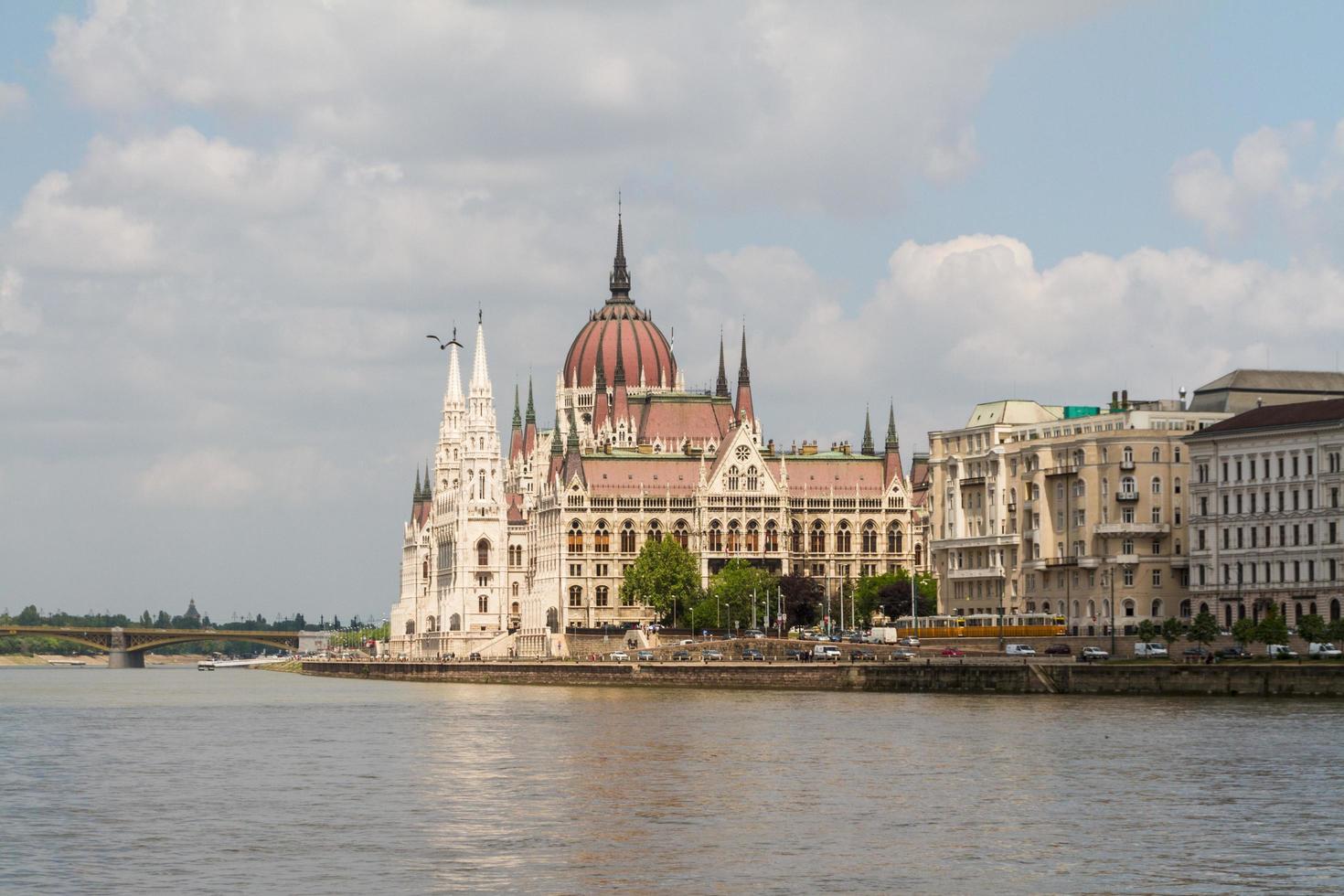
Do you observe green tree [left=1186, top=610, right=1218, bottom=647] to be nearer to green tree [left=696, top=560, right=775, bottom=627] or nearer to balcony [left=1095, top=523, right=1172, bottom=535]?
balcony [left=1095, top=523, right=1172, bottom=535]

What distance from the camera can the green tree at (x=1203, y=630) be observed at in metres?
125

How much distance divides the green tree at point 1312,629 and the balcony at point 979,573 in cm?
3877

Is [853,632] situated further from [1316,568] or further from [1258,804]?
[1258,804]

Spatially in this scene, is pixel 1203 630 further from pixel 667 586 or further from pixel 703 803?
pixel 667 586

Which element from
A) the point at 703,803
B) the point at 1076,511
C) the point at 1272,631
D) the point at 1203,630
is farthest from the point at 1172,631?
the point at 703,803

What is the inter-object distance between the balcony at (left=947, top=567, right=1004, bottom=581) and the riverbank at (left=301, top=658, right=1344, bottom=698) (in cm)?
2121

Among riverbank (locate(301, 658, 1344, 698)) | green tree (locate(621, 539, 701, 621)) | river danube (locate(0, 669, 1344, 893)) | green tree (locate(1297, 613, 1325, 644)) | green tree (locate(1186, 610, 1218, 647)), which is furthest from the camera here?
green tree (locate(621, 539, 701, 621))

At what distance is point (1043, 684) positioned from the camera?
11956 cm

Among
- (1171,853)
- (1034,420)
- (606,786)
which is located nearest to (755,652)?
(1034,420)

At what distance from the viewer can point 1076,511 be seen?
149750 millimetres

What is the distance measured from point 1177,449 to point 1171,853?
311ft

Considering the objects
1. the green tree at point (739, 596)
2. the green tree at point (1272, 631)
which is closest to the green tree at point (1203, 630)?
the green tree at point (1272, 631)

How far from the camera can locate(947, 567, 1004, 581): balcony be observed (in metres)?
158

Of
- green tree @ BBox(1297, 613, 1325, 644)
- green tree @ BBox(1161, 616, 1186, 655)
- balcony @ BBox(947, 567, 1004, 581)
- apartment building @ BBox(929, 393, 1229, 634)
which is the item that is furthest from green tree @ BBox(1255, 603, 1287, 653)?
balcony @ BBox(947, 567, 1004, 581)
